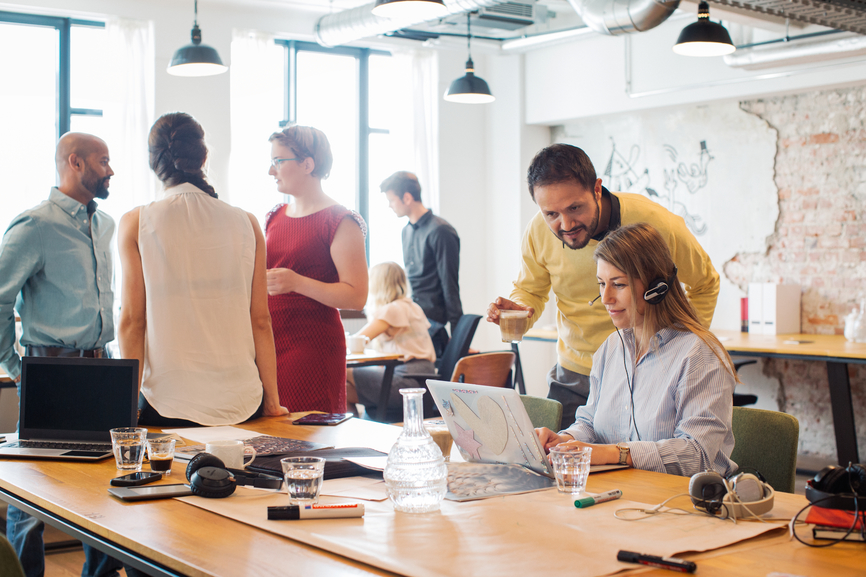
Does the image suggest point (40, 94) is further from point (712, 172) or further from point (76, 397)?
point (712, 172)

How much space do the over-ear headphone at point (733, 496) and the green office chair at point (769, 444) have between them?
0.52 m

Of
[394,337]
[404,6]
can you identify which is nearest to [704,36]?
[404,6]

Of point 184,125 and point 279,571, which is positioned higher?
point 184,125

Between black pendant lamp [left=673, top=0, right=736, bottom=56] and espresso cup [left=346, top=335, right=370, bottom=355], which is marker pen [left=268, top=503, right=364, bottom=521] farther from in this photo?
black pendant lamp [left=673, top=0, right=736, bottom=56]

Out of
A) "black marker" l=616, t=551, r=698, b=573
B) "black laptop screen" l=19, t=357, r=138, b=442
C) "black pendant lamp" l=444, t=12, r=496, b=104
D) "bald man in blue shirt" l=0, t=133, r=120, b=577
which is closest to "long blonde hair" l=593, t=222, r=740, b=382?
"black marker" l=616, t=551, r=698, b=573

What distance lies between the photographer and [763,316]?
5.70m

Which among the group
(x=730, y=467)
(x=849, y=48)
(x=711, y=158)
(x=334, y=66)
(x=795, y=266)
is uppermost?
(x=334, y=66)

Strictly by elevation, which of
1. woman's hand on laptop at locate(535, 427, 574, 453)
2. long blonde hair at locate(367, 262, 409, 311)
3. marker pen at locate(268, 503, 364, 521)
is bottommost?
marker pen at locate(268, 503, 364, 521)

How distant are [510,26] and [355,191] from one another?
1980 millimetres

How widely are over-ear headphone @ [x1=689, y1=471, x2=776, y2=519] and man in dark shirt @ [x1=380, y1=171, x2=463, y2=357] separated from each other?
3966 mm

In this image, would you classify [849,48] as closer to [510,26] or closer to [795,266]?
[795,266]

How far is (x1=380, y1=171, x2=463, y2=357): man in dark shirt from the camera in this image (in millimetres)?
5504

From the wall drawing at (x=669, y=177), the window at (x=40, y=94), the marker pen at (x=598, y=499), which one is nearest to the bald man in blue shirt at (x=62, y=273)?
the marker pen at (x=598, y=499)

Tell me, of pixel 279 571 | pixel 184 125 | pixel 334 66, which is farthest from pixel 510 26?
pixel 279 571
